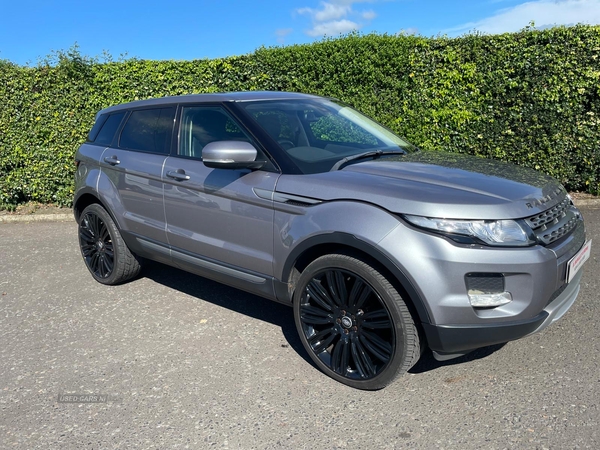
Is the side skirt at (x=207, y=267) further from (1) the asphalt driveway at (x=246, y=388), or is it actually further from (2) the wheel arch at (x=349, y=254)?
(1) the asphalt driveway at (x=246, y=388)

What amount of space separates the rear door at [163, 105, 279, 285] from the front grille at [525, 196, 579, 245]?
1.52 meters

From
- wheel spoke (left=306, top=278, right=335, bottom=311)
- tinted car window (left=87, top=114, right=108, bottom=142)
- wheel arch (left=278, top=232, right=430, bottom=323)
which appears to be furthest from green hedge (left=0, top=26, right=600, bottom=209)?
wheel spoke (left=306, top=278, right=335, bottom=311)

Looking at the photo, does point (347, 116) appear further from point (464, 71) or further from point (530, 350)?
point (464, 71)

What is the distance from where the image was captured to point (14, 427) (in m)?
2.87

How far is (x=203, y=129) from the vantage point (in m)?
3.95

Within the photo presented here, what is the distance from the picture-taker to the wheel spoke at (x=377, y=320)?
2.89 metres

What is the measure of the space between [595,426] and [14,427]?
3042 mm

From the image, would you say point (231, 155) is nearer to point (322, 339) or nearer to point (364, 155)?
point (364, 155)

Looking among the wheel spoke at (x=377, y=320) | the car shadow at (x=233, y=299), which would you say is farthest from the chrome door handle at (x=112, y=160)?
the wheel spoke at (x=377, y=320)

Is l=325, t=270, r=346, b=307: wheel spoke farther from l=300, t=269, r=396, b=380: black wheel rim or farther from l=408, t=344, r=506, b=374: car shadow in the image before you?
l=408, t=344, r=506, b=374: car shadow

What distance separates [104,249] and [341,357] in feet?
9.14

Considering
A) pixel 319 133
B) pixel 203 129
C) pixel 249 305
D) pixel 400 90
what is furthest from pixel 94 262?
pixel 400 90

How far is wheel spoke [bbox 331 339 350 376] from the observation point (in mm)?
3102

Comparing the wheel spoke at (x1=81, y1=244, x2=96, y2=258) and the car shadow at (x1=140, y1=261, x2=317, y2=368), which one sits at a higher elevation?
the wheel spoke at (x1=81, y1=244, x2=96, y2=258)
